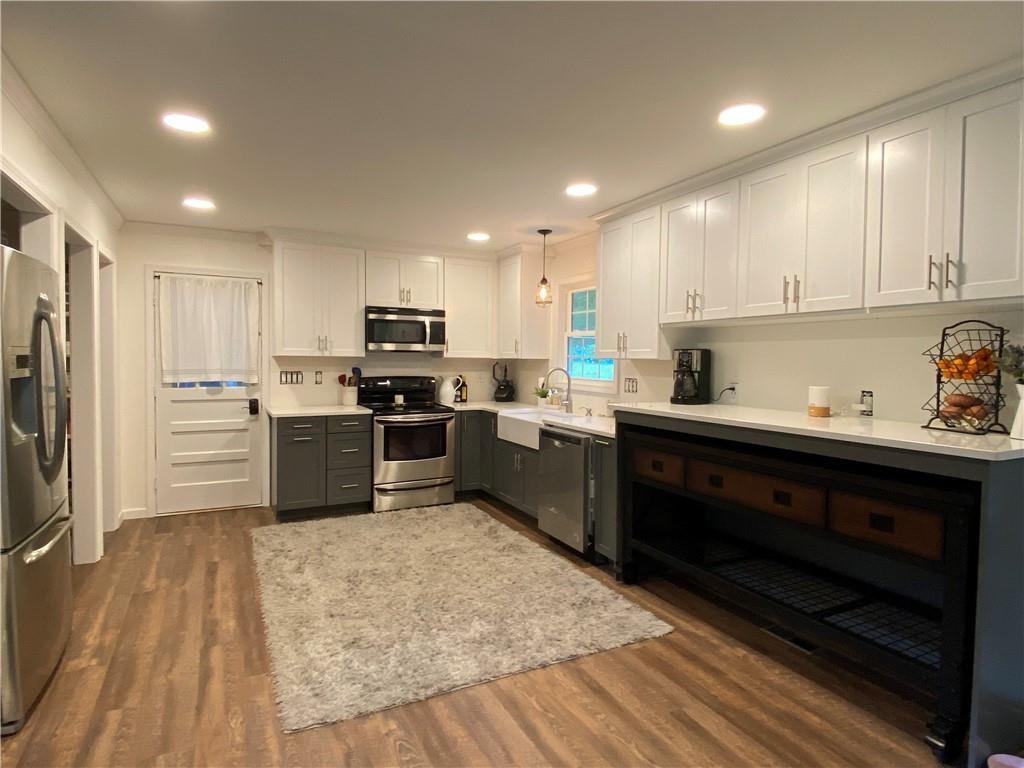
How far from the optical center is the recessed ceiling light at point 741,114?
7.86 ft

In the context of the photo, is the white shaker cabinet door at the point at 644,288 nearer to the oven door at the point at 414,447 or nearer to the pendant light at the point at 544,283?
the pendant light at the point at 544,283

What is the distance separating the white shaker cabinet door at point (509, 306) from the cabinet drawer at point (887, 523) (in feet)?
11.4

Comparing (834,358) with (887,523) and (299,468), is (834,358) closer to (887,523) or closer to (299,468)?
(887,523)

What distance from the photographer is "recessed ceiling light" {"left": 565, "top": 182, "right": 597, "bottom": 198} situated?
3.46 meters

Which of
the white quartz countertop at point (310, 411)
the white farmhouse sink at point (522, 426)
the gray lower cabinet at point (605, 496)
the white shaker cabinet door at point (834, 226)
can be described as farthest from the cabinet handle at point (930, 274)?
the white quartz countertop at point (310, 411)

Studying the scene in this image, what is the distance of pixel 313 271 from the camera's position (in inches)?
195

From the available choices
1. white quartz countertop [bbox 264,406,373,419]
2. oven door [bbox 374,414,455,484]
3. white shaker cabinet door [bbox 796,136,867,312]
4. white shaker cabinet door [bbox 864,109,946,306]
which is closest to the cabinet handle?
white shaker cabinet door [bbox 864,109,946,306]

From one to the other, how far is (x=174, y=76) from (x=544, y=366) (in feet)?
12.5

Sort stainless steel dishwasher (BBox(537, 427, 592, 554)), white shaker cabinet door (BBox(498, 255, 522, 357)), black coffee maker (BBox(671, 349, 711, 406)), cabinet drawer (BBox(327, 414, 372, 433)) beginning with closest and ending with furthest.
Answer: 1. black coffee maker (BBox(671, 349, 711, 406))
2. stainless steel dishwasher (BBox(537, 427, 592, 554))
3. cabinet drawer (BBox(327, 414, 372, 433))
4. white shaker cabinet door (BBox(498, 255, 522, 357))

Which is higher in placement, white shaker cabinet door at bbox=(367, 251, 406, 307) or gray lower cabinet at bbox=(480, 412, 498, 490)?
white shaker cabinet door at bbox=(367, 251, 406, 307)

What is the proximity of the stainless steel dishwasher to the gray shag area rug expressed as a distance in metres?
0.18

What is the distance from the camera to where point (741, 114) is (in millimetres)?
2461

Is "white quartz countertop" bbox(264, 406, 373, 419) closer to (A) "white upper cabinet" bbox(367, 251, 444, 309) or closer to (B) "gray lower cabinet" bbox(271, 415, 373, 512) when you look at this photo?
(B) "gray lower cabinet" bbox(271, 415, 373, 512)

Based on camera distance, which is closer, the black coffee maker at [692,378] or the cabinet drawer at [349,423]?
the black coffee maker at [692,378]
